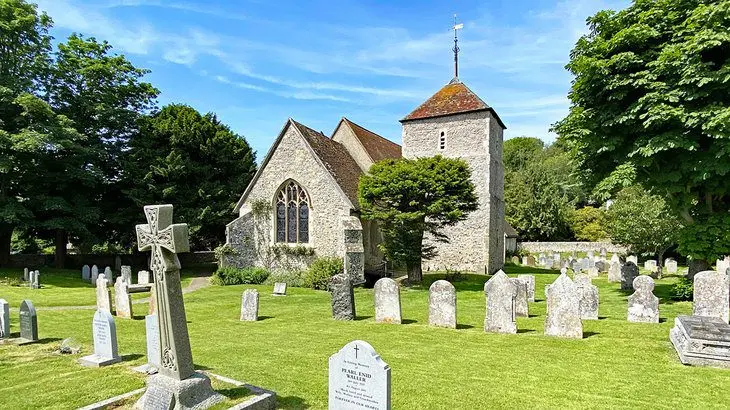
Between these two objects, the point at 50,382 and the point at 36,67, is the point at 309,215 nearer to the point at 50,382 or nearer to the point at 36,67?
the point at 50,382

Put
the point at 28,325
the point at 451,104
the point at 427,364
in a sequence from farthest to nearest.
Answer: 1. the point at 451,104
2. the point at 28,325
3. the point at 427,364

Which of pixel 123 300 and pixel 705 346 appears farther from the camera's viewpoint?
pixel 123 300

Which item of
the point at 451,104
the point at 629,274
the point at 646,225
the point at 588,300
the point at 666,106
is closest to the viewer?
the point at 666,106

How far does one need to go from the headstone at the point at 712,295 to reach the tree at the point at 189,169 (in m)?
24.9

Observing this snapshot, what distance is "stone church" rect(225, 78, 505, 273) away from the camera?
69.8ft

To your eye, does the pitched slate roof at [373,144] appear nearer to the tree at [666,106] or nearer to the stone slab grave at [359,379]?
the tree at [666,106]

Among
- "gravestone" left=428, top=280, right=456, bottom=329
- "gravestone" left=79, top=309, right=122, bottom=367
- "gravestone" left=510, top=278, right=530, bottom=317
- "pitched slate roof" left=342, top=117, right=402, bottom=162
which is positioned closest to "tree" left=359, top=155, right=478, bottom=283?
"gravestone" left=510, top=278, right=530, bottom=317

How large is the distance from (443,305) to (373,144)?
18.4 metres

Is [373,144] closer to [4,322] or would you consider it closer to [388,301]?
[388,301]

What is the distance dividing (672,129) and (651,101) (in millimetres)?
1187

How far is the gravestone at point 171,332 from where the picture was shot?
5.17m

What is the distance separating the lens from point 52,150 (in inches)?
973

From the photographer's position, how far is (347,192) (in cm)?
2120

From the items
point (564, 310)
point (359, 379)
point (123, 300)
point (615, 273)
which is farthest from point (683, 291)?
point (123, 300)
